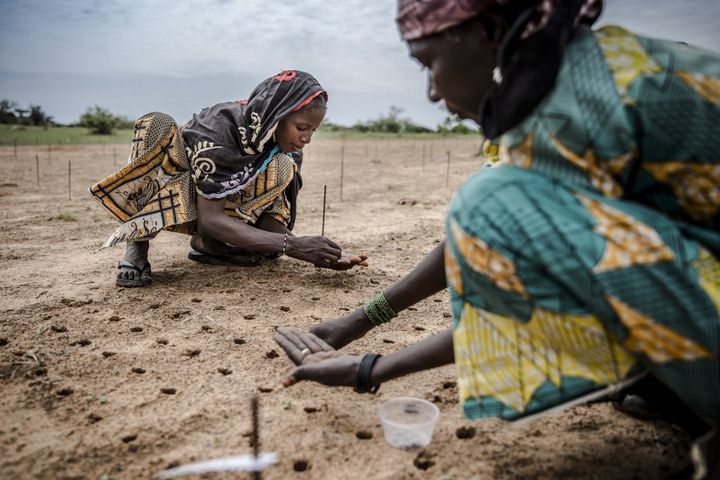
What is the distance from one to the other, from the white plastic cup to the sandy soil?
38 millimetres

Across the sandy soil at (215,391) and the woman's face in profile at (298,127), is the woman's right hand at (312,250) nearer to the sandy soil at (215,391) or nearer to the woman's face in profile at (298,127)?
the sandy soil at (215,391)

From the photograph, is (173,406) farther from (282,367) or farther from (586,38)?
(586,38)

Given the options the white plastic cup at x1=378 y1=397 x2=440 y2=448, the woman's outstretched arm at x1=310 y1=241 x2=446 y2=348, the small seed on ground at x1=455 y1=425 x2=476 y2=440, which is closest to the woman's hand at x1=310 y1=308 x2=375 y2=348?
the woman's outstretched arm at x1=310 y1=241 x2=446 y2=348

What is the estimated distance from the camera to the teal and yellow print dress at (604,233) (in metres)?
1.17

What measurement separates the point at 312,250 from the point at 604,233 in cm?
213

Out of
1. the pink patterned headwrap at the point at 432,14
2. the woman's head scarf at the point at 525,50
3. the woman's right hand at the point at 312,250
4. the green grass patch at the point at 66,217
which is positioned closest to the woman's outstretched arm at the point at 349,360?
the woman's head scarf at the point at 525,50

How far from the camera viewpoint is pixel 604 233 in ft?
3.96

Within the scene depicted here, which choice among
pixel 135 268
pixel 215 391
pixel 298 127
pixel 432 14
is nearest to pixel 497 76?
pixel 432 14

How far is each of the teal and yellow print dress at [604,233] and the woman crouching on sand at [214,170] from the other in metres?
1.92

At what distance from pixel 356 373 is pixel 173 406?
691 mm

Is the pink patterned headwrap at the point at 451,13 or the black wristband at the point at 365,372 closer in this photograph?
the pink patterned headwrap at the point at 451,13

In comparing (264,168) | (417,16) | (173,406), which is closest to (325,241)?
(264,168)

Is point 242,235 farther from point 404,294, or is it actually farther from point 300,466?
point 300,466

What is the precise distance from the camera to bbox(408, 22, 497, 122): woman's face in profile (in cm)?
146
